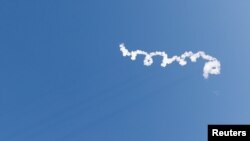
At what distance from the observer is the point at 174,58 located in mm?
93438

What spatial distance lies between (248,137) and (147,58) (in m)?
51.7

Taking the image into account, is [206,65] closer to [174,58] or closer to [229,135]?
[174,58]

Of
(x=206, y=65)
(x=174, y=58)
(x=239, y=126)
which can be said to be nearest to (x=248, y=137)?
(x=239, y=126)

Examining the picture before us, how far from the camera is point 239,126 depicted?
1785 inches

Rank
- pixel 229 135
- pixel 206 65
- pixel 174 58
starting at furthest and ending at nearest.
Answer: pixel 174 58, pixel 206 65, pixel 229 135

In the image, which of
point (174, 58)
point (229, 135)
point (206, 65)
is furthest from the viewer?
point (174, 58)

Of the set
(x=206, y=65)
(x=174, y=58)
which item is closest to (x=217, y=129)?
(x=206, y=65)

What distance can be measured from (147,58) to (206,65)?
1329cm

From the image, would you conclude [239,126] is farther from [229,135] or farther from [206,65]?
[206,65]

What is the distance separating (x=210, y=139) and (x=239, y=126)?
3.07 metres

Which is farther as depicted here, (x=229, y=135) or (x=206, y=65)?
(x=206, y=65)

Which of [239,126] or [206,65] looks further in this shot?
[206,65]

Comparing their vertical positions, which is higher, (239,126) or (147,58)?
(147,58)

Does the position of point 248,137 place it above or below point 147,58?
below
